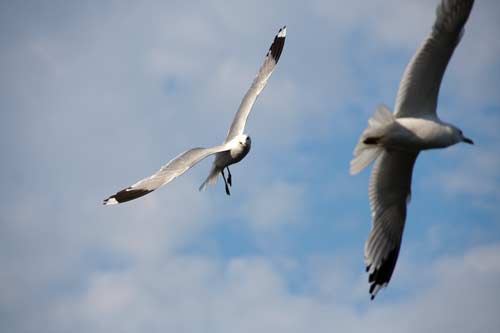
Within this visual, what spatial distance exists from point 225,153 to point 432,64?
13.2ft

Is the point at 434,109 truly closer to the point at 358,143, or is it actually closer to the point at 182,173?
the point at 358,143

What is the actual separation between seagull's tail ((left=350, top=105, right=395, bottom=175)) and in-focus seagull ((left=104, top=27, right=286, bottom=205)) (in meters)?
2.17

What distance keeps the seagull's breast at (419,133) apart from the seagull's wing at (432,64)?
181mm

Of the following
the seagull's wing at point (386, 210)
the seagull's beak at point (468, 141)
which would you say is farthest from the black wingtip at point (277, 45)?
the seagull's beak at point (468, 141)

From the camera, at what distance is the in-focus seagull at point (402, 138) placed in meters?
9.15

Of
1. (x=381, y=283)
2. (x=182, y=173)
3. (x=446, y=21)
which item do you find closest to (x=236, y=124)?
(x=182, y=173)

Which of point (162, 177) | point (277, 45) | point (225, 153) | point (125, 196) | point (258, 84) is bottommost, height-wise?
point (125, 196)

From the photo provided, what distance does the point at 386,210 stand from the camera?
1073 cm

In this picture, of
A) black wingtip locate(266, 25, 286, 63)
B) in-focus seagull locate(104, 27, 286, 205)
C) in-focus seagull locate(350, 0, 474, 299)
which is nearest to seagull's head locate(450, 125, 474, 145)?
in-focus seagull locate(350, 0, 474, 299)

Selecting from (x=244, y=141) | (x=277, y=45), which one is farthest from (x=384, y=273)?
(x=277, y=45)

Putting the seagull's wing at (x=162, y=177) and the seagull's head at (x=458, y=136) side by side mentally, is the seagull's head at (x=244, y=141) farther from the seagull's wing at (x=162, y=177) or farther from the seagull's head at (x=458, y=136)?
the seagull's head at (x=458, y=136)

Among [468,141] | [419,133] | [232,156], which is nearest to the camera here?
[419,133]

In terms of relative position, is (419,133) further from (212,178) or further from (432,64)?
(212,178)

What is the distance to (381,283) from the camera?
11.0 metres
